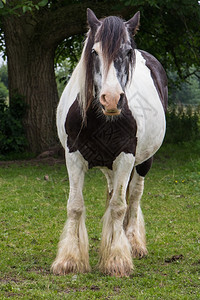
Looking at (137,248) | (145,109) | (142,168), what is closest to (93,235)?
(137,248)

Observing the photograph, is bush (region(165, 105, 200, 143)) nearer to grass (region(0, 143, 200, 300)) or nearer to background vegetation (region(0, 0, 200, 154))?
background vegetation (region(0, 0, 200, 154))

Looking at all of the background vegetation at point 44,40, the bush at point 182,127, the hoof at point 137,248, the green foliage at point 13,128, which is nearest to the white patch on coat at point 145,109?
the hoof at point 137,248

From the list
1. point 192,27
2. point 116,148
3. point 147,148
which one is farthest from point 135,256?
point 192,27

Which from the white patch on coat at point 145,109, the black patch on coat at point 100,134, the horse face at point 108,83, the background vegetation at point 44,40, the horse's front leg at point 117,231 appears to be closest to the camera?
the horse face at point 108,83

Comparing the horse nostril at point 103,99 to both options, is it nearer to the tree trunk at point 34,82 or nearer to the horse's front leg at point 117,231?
the horse's front leg at point 117,231

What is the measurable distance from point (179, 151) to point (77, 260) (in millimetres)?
8272

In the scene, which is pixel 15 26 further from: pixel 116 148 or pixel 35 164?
pixel 116 148

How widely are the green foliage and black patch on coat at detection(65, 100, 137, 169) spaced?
7.69m

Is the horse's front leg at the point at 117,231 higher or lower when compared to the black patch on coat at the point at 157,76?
lower

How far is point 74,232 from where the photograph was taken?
4.15m

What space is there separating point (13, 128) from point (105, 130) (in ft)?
26.2

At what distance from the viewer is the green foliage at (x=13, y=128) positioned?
11.5 meters

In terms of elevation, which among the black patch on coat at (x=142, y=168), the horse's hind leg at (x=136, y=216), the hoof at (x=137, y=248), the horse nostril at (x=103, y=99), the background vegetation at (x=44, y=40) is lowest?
Result: the hoof at (x=137, y=248)

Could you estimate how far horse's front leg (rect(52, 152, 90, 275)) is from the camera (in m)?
4.00
